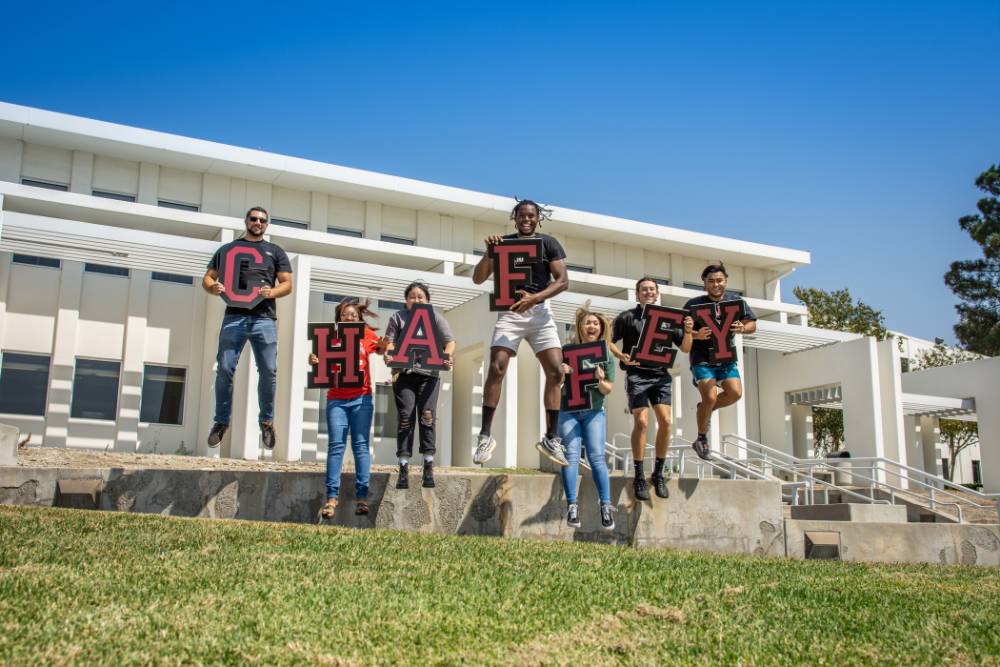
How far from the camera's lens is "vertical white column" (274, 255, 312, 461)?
61.2ft

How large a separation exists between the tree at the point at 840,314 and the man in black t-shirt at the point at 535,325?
32.0 metres

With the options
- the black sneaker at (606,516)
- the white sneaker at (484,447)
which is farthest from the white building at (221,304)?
the white sneaker at (484,447)

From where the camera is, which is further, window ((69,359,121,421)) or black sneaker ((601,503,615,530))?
window ((69,359,121,421))

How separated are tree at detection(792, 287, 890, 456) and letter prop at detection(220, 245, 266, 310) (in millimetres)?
32799

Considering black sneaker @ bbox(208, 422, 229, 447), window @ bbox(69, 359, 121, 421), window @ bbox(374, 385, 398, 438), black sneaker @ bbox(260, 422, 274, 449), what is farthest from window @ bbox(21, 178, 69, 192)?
black sneaker @ bbox(260, 422, 274, 449)

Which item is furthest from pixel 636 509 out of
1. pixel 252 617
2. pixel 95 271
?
pixel 95 271

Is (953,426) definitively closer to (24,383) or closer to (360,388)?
(24,383)

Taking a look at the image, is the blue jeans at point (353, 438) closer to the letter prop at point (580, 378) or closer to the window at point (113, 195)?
the letter prop at point (580, 378)

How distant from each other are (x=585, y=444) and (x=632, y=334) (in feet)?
4.18

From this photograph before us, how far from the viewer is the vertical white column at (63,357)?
68.8 feet

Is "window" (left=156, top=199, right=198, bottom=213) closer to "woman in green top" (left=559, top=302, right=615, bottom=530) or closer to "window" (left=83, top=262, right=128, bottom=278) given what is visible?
"window" (left=83, top=262, right=128, bottom=278)

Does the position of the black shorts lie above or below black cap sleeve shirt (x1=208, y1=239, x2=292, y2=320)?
below

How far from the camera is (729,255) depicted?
111 feet

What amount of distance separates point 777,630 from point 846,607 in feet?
2.85
